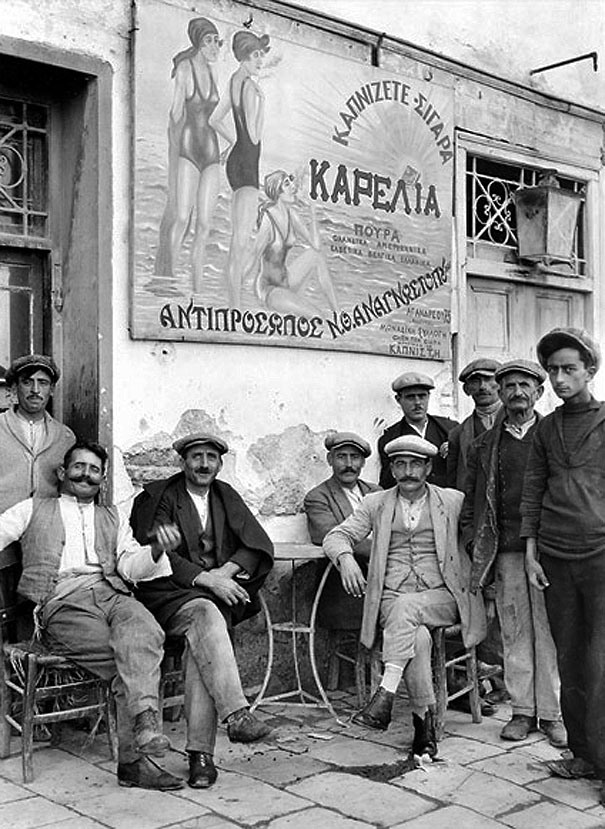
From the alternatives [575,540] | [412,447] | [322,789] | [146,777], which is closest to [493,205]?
[412,447]

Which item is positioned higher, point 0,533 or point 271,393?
point 271,393

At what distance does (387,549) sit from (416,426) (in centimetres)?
136

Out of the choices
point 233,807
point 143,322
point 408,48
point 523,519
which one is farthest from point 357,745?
point 408,48

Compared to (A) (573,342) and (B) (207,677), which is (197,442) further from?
(A) (573,342)

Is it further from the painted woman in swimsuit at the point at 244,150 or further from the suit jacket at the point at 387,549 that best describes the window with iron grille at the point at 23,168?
the suit jacket at the point at 387,549

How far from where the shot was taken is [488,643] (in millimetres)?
5859

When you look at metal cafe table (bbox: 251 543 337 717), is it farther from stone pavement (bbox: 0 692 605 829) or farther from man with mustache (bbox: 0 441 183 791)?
man with mustache (bbox: 0 441 183 791)

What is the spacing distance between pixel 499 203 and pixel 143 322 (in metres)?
3.15

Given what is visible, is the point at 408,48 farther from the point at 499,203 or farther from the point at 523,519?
the point at 523,519

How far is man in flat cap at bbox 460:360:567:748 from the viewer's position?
527 cm

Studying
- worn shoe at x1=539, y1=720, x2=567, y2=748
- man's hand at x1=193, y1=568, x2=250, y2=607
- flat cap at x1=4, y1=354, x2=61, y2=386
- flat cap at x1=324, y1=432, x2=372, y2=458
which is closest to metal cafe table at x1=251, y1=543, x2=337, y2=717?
man's hand at x1=193, y1=568, x2=250, y2=607

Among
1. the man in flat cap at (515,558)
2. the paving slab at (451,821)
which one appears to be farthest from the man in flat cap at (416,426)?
the paving slab at (451,821)

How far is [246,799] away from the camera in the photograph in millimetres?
4395

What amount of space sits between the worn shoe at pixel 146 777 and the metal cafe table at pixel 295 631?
3.93ft
